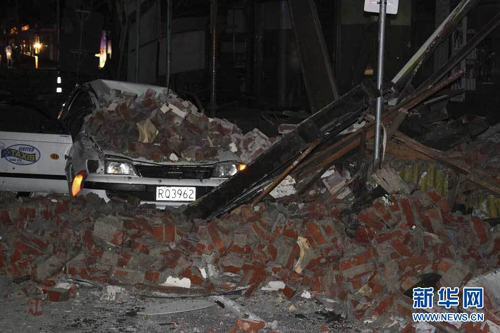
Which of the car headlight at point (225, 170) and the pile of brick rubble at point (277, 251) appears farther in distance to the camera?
the car headlight at point (225, 170)

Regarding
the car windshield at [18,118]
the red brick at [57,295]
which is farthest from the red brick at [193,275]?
the car windshield at [18,118]

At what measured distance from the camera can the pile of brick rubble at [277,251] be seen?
215 inches

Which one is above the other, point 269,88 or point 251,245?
point 269,88

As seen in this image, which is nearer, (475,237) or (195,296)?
(195,296)

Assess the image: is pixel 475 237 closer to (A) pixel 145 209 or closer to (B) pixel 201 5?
(A) pixel 145 209

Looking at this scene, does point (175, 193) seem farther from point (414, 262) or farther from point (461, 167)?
point (461, 167)

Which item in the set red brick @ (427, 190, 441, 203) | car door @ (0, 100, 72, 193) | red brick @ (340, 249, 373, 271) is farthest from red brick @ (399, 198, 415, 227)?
car door @ (0, 100, 72, 193)

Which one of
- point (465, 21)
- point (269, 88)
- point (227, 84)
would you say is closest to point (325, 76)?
point (465, 21)

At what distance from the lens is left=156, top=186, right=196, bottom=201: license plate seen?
23.3 feet

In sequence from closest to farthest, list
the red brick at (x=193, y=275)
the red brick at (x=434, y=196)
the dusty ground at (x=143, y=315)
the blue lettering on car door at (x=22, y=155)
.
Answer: the dusty ground at (x=143, y=315), the red brick at (x=193, y=275), the red brick at (x=434, y=196), the blue lettering on car door at (x=22, y=155)

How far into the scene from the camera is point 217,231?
6.09 metres

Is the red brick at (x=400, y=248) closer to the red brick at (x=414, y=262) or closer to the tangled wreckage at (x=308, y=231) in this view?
the tangled wreckage at (x=308, y=231)

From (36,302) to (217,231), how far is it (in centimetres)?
180

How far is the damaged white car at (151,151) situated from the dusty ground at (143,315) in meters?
1.71
